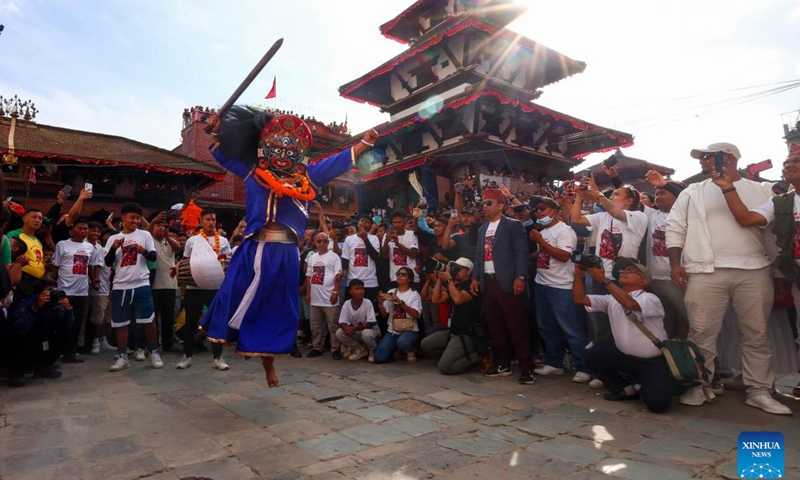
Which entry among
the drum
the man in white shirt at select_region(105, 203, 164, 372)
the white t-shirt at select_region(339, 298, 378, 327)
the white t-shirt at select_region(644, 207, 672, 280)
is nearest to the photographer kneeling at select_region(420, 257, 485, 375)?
the white t-shirt at select_region(339, 298, 378, 327)

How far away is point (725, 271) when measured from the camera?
3.62m

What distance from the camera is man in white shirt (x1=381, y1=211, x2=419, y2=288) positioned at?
649cm

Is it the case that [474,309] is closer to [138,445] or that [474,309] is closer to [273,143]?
[273,143]

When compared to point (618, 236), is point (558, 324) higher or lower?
lower

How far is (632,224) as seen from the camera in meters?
4.57

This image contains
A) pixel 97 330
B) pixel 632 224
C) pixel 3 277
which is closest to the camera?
pixel 3 277

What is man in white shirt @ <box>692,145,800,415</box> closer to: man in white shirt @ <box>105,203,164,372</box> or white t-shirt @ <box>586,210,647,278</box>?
white t-shirt @ <box>586,210,647,278</box>

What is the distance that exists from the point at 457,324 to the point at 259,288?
2.63 metres

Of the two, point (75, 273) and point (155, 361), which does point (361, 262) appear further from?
point (75, 273)

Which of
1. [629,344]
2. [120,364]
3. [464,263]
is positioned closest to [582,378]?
[629,344]

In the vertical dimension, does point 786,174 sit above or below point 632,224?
above

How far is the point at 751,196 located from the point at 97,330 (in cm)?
826

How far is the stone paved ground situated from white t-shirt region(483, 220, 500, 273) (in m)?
1.25

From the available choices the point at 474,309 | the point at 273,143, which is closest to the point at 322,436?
the point at 273,143
